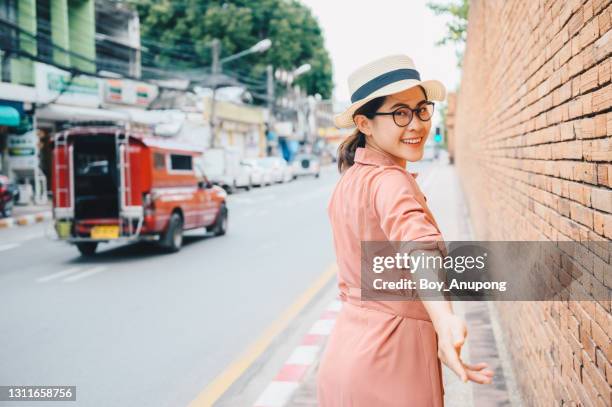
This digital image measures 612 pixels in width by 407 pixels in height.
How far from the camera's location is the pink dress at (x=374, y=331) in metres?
2.04

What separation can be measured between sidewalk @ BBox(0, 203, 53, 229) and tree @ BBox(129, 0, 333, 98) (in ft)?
77.0

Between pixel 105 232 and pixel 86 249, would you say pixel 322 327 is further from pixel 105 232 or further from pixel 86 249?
pixel 86 249

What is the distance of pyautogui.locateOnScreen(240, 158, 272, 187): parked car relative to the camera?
115 feet

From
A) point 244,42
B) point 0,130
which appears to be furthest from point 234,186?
point 244,42

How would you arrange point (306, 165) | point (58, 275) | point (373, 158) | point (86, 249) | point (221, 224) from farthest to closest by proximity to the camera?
1. point (306, 165)
2. point (221, 224)
3. point (86, 249)
4. point (58, 275)
5. point (373, 158)

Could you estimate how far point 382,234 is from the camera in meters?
2.05

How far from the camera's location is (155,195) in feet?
39.0

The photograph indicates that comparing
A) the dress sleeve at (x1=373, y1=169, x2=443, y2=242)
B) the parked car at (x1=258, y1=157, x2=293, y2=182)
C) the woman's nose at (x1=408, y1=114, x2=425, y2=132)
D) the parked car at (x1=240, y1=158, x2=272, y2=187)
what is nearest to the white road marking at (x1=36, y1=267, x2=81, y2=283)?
the woman's nose at (x1=408, y1=114, x2=425, y2=132)

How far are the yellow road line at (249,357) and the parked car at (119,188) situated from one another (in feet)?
13.0

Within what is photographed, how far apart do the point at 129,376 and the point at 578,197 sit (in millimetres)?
3878

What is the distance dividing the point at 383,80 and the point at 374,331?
762 mm

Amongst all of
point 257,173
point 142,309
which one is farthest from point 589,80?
point 257,173

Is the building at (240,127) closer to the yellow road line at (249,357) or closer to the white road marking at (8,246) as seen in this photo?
the white road marking at (8,246)

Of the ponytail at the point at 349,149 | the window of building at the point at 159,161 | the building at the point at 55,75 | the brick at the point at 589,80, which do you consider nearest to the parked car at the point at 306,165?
the building at the point at 55,75
